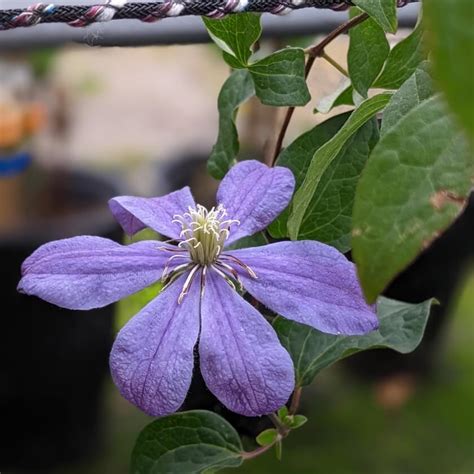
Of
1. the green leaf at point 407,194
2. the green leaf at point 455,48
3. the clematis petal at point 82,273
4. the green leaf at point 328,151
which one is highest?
the green leaf at point 455,48

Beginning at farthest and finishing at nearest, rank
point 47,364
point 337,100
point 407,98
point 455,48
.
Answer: point 47,364, point 337,100, point 407,98, point 455,48

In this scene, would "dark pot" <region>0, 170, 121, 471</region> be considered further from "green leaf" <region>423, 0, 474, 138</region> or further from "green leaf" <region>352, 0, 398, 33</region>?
"green leaf" <region>423, 0, 474, 138</region>

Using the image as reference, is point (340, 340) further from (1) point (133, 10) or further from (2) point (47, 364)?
(2) point (47, 364)

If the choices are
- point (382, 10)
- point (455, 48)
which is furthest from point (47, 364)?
point (455, 48)

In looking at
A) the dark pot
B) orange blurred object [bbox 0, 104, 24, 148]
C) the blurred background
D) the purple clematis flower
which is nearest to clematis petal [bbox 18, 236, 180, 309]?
the purple clematis flower

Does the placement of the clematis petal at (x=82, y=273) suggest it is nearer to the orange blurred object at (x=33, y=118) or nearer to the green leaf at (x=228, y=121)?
the green leaf at (x=228, y=121)

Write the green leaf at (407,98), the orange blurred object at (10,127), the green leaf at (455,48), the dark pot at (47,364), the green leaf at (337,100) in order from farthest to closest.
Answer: the orange blurred object at (10,127) → the dark pot at (47,364) → the green leaf at (337,100) → the green leaf at (407,98) → the green leaf at (455,48)

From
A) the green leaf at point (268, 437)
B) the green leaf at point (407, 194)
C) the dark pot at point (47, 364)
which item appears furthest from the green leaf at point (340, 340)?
the dark pot at point (47, 364)
